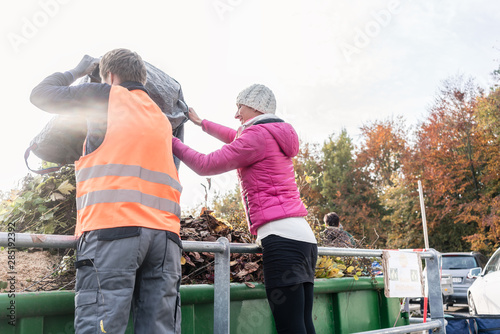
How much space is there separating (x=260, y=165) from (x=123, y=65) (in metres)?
0.83

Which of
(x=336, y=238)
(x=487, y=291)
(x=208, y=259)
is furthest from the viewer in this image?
(x=487, y=291)

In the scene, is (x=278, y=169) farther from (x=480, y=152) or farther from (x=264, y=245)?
(x=480, y=152)

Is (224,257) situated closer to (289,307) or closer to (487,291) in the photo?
(289,307)

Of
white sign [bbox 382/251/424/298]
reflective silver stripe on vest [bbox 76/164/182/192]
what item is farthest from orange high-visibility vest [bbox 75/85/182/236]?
white sign [bbox 382/251/424/298]

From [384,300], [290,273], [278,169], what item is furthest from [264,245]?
[384,300]

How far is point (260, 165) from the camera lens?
240 centimetres

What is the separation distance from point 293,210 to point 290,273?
1.03 feet

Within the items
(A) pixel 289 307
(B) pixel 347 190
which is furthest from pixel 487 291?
(B) pixel 347 190

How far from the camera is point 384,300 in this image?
3449 mm

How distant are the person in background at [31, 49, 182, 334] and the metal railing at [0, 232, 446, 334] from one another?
137 millimetres

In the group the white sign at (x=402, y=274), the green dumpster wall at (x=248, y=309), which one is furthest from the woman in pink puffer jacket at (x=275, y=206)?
the white sign at (x=402, y=274)

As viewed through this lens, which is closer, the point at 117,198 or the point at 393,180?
the point at 117,198

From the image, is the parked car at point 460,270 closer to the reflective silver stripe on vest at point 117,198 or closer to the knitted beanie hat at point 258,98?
the knitted beanie hat at point 258,98

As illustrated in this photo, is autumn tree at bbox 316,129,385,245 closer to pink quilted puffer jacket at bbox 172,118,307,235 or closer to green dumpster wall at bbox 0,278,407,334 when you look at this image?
green dumpster wall at bbox 0,278,407,334
